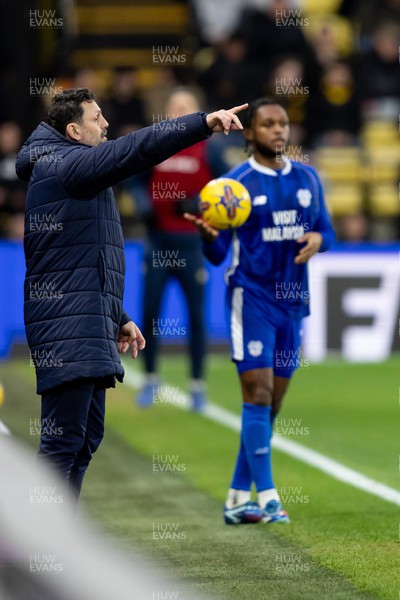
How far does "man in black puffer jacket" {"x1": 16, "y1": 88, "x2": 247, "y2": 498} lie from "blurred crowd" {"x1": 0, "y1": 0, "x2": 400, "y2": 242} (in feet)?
37.9

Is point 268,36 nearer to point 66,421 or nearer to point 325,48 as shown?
point 325,48

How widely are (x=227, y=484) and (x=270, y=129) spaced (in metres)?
2.47

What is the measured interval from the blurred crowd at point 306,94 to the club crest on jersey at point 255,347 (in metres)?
9.96

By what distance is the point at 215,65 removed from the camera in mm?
20094

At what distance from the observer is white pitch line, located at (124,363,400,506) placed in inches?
357

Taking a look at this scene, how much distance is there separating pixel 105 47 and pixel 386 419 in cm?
1192

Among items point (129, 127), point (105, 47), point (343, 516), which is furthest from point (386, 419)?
point (105, 47)

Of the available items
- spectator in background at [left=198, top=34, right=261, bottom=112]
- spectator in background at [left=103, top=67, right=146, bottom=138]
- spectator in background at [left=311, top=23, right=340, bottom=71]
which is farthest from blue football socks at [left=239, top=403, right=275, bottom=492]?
spectator in background at [left=311, top=23, right=340, bottom=71]

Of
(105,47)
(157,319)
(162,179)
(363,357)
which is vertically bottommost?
(363,357)

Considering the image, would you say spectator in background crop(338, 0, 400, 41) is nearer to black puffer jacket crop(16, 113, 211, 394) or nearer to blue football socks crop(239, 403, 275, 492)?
blue football socks crop(239, 403, 275, 492)

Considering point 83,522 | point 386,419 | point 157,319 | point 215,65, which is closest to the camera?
point 83,522

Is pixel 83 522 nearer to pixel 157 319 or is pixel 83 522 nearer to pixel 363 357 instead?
pixel 157 319

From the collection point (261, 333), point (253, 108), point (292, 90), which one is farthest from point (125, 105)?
point (261, 333)

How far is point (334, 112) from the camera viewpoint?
20.0m
